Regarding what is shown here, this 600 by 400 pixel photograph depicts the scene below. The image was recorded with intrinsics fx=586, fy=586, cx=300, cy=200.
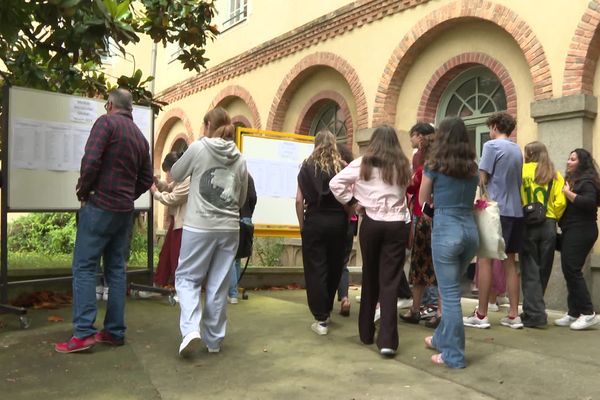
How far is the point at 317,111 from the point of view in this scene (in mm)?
12820

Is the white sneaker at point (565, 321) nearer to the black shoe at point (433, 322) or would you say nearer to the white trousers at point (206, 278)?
the black shoe at point (433, 322)

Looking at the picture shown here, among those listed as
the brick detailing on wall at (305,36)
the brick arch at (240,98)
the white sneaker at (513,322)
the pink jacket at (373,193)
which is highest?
the brick detailing on wall at (305,36)

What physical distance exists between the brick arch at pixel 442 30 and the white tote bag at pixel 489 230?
392 centimetres

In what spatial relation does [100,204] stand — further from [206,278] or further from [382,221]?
[382,221]

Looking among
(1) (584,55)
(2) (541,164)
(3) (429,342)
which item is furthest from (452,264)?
(1) (584,55)

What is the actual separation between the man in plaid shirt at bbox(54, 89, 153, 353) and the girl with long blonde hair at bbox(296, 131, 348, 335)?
61.3 inches

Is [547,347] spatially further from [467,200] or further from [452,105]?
[452,105]

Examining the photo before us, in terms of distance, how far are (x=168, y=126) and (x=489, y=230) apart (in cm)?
1579

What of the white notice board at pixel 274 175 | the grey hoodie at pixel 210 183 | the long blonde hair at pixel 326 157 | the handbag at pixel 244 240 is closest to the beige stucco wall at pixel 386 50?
the white notice board at pixel 274 175

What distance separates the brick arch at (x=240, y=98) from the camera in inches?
556

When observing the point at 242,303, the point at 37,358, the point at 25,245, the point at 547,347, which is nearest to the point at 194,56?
the point at 242,303

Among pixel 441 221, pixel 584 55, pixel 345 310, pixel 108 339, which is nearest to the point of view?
pixel 441 221

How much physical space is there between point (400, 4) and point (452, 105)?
6.47 feet

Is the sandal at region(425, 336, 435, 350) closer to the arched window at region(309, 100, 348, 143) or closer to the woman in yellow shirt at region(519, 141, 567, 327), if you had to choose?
the woman in yellow shirt at region(519, 141, 567, 327)
